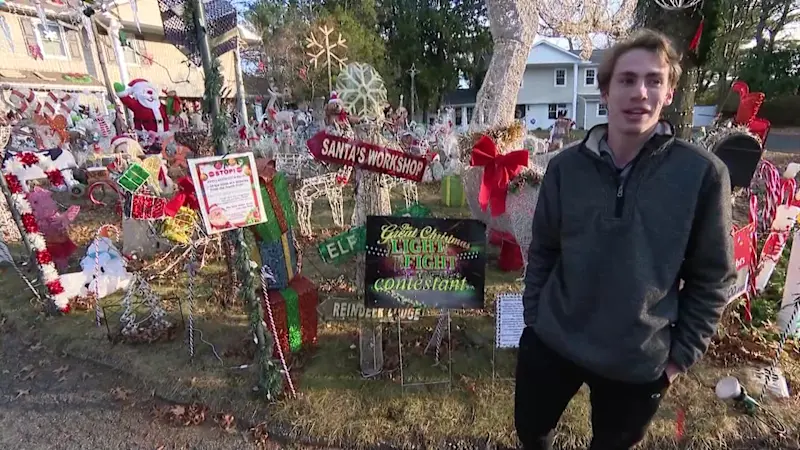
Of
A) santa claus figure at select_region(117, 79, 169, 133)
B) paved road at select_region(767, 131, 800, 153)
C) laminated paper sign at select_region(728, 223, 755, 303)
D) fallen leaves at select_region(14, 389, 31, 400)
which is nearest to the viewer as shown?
laminated paper sign at select_region(728, 223, 755, 303)

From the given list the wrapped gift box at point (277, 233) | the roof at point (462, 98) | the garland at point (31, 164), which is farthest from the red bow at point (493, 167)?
the roof at point (462, 98)

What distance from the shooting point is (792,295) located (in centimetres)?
344

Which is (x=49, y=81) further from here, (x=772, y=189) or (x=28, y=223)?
(x=772, y=189)

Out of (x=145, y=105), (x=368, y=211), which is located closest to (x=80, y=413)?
(x=368, y=211)

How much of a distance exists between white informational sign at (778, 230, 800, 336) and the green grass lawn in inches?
13.3

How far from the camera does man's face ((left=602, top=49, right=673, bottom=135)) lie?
152cm

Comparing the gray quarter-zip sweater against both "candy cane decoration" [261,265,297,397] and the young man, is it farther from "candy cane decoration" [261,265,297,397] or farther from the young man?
"candy cane decoration" [261,265,297,397]

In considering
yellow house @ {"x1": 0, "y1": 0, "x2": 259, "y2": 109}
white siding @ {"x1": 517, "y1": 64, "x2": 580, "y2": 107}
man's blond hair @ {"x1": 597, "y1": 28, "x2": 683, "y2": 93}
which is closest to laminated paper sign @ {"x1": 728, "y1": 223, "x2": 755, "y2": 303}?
man's blond hair @ {"x1": 597, "y1": 28, "x2": 683, "y2": 93}

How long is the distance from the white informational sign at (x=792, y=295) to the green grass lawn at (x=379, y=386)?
13.3 inches

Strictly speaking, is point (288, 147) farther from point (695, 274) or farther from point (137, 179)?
point (695, 274)

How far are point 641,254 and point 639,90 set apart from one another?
1.85ft

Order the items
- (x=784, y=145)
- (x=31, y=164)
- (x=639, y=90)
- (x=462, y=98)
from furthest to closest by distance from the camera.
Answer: (x=462, y=98) < (x=784, y=145) < (x=31, y=164) < (x=639, y=90)

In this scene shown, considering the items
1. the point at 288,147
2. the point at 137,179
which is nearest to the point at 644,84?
the point at 137,179

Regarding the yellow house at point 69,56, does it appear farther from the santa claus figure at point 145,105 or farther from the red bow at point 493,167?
the red bow at point 493,167
